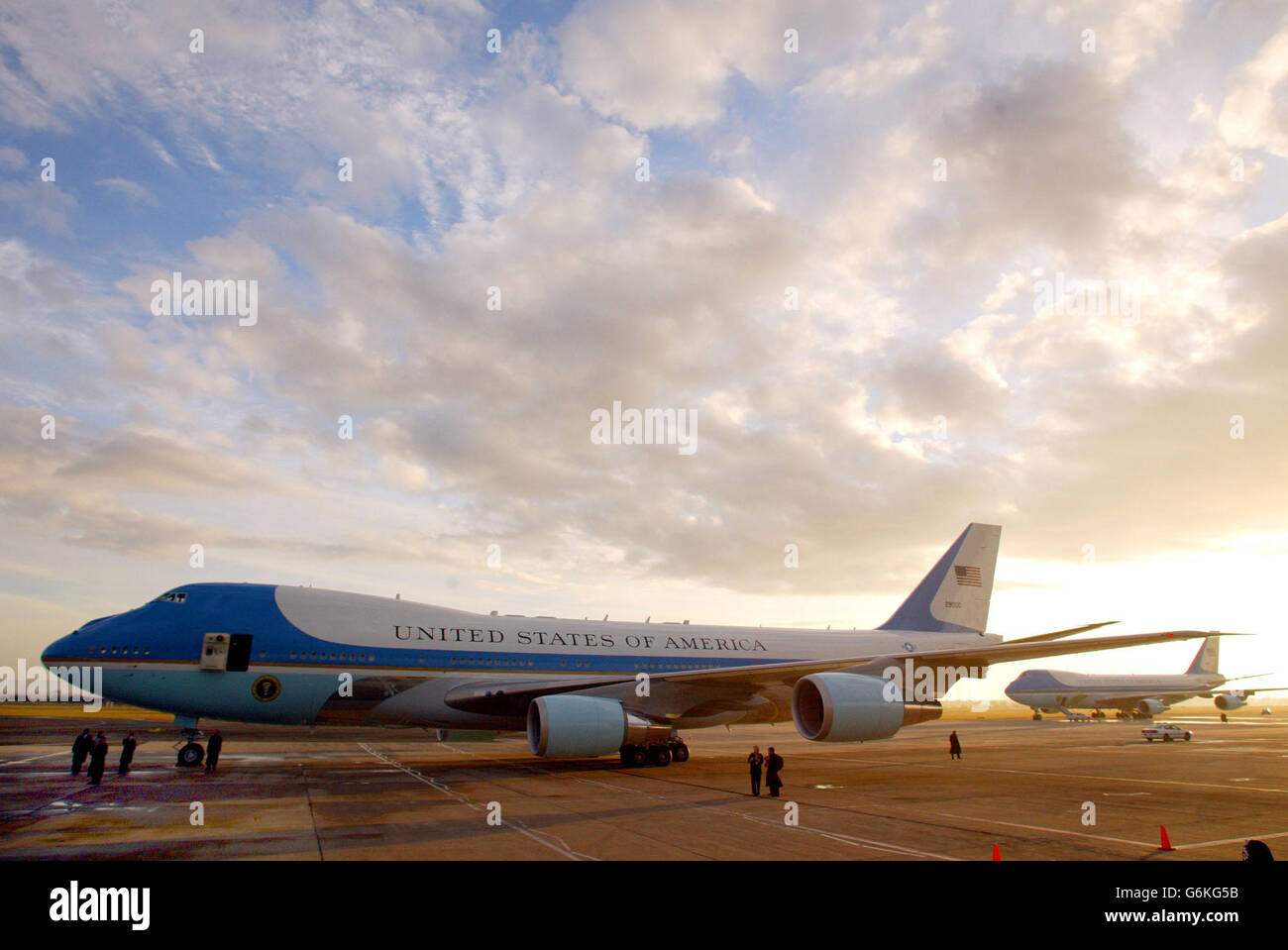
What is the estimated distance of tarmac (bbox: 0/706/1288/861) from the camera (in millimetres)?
10219

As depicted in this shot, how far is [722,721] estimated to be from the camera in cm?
2433

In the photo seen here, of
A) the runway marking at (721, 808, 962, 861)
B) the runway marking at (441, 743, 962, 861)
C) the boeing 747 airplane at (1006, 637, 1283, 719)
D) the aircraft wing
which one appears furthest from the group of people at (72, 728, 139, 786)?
the boeing 747 airplane at (1006, 637, 1283, 719)

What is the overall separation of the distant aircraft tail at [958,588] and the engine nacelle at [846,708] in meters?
10.6

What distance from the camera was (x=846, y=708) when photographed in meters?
18.1

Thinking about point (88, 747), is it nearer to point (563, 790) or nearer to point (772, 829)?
point (563, 790)

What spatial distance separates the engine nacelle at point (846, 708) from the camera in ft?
59.1

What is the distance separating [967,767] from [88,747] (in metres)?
25.9

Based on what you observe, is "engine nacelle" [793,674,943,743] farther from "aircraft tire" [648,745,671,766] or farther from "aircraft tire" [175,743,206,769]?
"aircraft tire" [175,743,206,769]

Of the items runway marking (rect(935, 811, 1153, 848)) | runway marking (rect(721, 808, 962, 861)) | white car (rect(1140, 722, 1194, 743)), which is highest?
runway marking (rect(721, 808, 962, 861))

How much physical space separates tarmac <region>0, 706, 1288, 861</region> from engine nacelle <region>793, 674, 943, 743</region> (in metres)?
1.38

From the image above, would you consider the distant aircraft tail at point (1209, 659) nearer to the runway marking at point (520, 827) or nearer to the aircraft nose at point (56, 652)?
the runway marking at point (520, 827)

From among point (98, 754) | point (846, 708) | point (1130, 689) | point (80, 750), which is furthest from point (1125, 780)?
point (1130, 689)

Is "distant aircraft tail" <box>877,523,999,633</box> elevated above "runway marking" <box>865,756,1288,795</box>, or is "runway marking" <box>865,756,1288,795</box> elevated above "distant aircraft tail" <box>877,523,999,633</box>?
"distant aircraft tail" <box>877,523,999,633</box>
